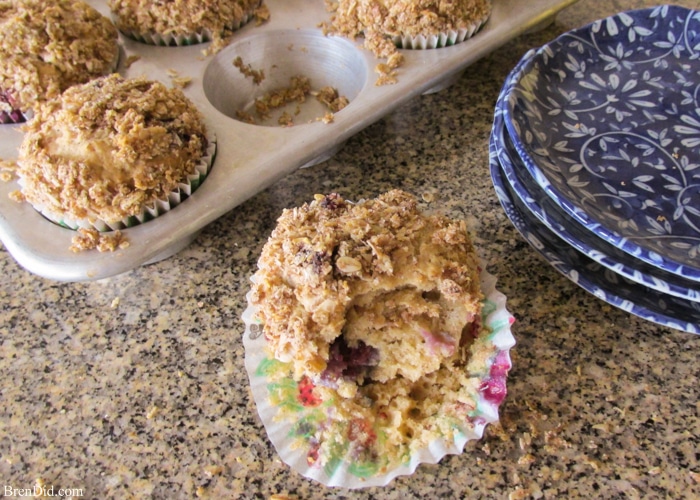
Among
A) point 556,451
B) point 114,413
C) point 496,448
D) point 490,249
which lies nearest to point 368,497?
point 496,448

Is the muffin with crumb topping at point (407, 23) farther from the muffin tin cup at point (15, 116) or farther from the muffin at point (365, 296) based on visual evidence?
the muffin tin cup at point (15, 116)

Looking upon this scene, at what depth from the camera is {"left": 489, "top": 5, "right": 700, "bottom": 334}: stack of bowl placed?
1.17 metres

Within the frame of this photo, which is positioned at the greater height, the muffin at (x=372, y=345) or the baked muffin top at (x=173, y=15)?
the baked muffin top at (x=173, y=15)

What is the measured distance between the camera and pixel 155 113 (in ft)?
4.72

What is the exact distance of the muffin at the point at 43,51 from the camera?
161 cm

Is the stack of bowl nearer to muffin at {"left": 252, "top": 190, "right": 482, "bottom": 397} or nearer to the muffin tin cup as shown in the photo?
muffin at {"left": 252, "top": 190, "right": 482, "bottom": 397}

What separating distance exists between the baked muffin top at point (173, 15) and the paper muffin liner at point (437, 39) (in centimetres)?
58

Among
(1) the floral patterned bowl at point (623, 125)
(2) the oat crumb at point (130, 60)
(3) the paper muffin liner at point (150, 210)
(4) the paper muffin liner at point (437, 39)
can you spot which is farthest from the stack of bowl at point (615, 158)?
(2) the oat crumb at point (130, 60)

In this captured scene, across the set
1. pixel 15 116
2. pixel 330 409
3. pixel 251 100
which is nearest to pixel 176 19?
pixel 251 100

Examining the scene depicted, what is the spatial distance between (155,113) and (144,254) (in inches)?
14.9

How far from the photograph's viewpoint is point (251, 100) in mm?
2025

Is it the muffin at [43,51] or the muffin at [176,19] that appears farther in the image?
the muffin at [176,19]

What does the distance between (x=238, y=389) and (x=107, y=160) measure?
2.11ft

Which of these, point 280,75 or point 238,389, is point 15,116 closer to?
point 280,75
